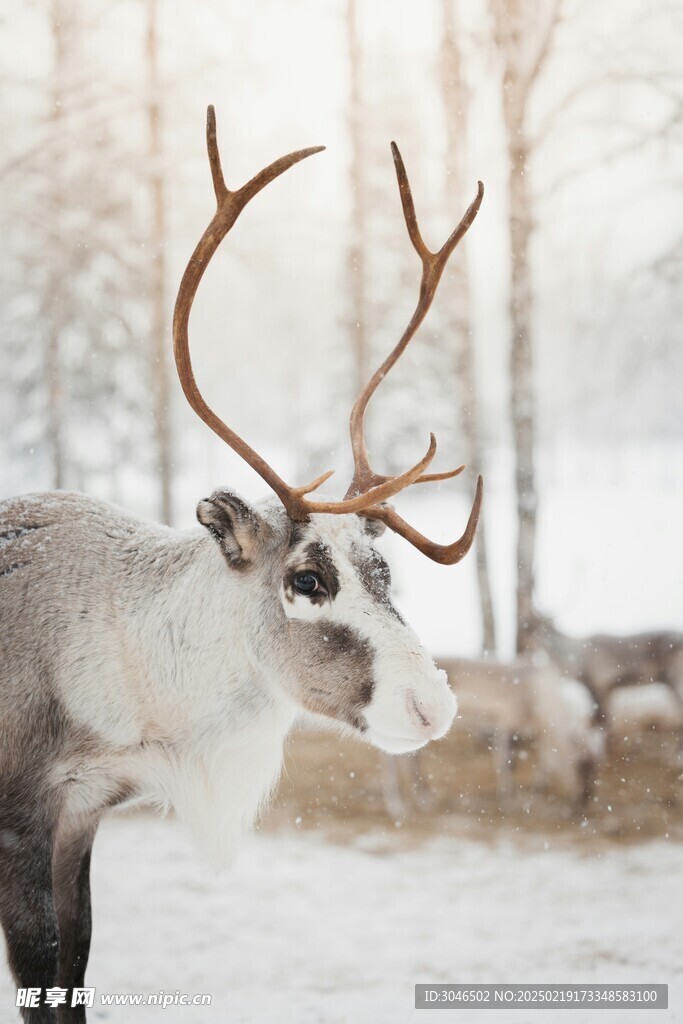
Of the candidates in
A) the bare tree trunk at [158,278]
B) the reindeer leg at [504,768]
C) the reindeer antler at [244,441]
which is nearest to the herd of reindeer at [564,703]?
the reindeer leg at [504,768]

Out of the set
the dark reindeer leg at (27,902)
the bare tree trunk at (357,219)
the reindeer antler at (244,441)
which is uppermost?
the bare tree trunk at (357,219)

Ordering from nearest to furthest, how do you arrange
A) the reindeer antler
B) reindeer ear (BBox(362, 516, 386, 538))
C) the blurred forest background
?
the reindeer antler < reindeer ear (BBox(362, 516, 386, 538)) < the blurred forest background

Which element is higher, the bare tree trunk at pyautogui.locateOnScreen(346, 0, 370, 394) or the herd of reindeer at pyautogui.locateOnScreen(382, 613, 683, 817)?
the bare tree trunk at pyautogui.locateOnScreen(346, 0, 370, 394)

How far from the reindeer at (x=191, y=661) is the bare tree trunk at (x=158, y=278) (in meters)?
2.60

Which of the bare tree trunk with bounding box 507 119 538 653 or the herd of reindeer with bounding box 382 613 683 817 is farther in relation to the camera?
the bare tree trunk with bounding box 507 119 538 653

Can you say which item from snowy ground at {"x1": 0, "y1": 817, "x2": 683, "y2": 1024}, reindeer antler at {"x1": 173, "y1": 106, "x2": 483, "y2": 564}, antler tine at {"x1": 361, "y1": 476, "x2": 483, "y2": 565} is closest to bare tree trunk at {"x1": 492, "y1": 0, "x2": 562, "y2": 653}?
snowy ground at {"x1": 0, "y1": 817, "x2": 683, "y2": 1024}

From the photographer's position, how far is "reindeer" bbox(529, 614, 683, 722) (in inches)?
181

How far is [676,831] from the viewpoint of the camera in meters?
4.43

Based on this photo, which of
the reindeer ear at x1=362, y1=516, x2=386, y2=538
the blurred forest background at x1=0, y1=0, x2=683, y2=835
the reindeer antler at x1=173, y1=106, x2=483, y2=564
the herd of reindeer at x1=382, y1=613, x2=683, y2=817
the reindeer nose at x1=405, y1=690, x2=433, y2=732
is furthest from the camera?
the blurred forest background at x1=0, y1=0, x2=683, y2=835

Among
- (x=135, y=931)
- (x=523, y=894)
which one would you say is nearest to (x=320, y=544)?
(x=135, y=931)

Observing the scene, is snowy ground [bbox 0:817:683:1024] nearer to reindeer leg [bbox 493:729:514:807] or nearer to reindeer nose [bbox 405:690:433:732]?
reindeer leg [bbox 493:729:514:807]

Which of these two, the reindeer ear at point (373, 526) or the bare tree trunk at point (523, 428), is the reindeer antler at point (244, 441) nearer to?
the reindeer ear at point (373, 526)

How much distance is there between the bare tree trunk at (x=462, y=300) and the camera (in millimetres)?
4570

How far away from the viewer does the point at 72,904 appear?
2.16m
